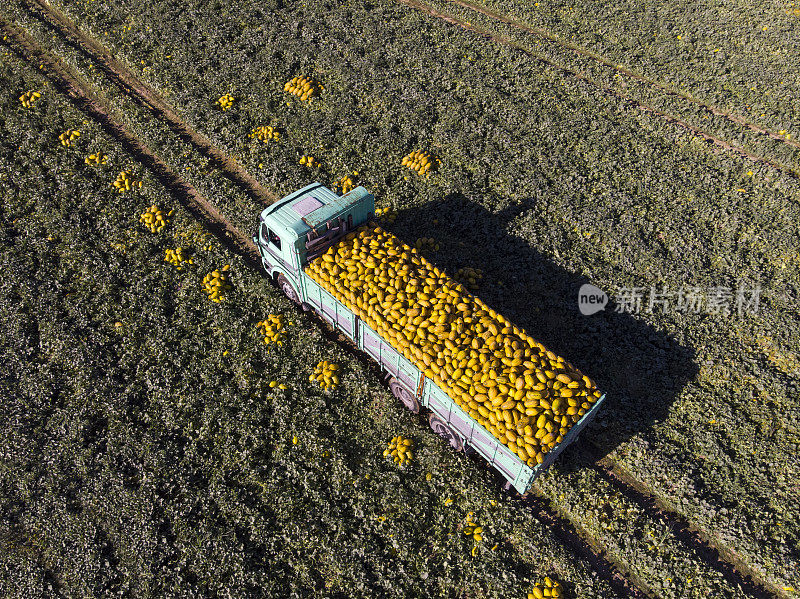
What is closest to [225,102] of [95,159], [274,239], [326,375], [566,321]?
[95,159]

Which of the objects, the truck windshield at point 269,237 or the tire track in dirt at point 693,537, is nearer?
the tire track in dirt at point 693,537

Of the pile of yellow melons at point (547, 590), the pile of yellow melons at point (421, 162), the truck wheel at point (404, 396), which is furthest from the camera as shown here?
the pile of yellow melons at point (421, 162)

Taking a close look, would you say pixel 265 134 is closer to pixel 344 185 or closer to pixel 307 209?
pixel 344 185

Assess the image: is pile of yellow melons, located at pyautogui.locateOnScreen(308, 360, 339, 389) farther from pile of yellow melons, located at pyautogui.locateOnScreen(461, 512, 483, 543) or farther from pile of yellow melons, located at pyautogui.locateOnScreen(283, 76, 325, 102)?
pile of yellow melons, located at pyautogui.locateOnScreen(283, 76, 325, 102)

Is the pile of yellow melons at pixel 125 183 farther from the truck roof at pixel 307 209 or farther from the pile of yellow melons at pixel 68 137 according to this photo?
the truck roof at pixel 307 209

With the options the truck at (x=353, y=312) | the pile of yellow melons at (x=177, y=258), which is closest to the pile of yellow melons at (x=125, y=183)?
the pile of yellow melons at (x=177, y=258)

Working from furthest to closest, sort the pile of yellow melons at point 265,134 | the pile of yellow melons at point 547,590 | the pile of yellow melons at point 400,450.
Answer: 1. the pile of yellow melons at point 265,134
2. the pile of yellow melons at point 400,450
3. the pile of yellow melons at point 547,590

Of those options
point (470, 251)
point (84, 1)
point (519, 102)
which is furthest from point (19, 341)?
point (84, 1)
